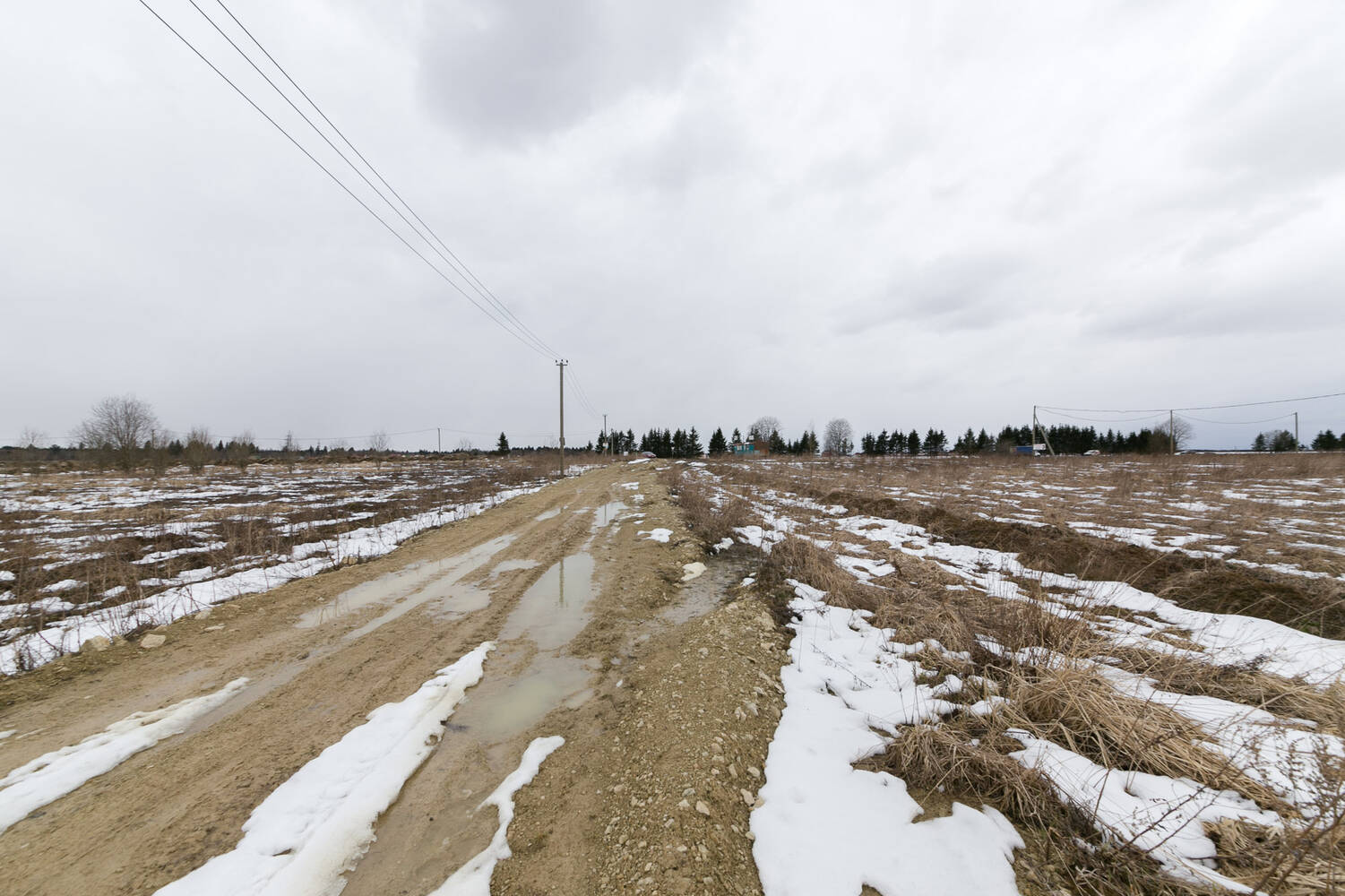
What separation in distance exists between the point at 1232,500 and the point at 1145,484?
18.3 ft

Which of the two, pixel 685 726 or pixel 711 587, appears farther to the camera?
pixel 711 587

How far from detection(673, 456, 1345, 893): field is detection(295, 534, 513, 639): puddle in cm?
480

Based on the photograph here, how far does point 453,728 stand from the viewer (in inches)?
148

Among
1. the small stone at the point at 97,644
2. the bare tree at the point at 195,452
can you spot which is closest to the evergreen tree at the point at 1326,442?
the small stone at the point at 97,644

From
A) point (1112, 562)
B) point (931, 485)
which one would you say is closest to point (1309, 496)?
point (931, 485)

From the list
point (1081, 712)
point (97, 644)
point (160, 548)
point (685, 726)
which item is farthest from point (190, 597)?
point (1081, 712)

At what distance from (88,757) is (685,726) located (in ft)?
15.0

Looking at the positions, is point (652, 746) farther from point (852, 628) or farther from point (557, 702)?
point (852, 628)

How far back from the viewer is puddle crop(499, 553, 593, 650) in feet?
18.6

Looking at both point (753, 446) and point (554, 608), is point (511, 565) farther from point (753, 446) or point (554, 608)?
point (753, 446)

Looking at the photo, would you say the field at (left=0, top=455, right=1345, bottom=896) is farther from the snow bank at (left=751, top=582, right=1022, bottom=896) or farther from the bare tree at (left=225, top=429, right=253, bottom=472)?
the bare tree at (left=225, top=429, right=253, bottom=472)

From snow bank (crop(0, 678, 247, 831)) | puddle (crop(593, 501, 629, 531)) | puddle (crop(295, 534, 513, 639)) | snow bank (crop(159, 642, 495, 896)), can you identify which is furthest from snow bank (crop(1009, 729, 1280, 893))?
puddle (crop(593, 501, 629, 531))

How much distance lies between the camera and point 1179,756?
2621 millimetres

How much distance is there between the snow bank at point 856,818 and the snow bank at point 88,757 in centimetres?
472
